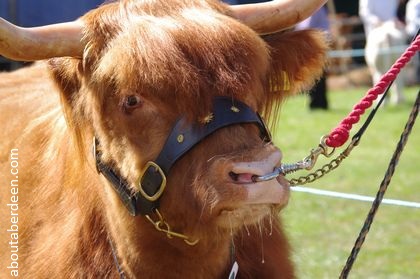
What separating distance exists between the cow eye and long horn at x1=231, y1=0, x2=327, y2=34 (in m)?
0.69

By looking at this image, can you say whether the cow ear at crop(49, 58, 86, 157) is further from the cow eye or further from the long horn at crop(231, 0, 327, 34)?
the long horn at crop(231, 0, 327, 34)

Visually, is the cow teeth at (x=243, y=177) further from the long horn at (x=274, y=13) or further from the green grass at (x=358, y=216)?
the green grass at (x=358, y=216)

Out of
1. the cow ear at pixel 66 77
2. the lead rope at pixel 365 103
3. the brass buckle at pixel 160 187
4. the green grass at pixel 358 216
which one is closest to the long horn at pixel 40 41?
the cow ear at pixel 66 77

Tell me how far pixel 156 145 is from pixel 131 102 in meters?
0.20

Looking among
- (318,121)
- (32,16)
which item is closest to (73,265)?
(32,16)

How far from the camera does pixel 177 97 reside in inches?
131

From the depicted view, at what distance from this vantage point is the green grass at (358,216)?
6.89m

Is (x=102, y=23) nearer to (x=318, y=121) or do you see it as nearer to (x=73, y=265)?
(x=73, y=265)

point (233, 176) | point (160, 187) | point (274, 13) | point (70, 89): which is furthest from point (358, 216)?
point (233, 176)

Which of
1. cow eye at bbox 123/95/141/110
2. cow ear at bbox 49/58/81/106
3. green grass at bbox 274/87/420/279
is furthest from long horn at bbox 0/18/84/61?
green grass at bbox 274/87/420/279

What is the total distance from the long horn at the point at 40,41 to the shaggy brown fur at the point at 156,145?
6 centimetres

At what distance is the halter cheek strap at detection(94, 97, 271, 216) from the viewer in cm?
326

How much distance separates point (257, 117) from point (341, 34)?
19689 mm

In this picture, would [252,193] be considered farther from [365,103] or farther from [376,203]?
[365,103]
